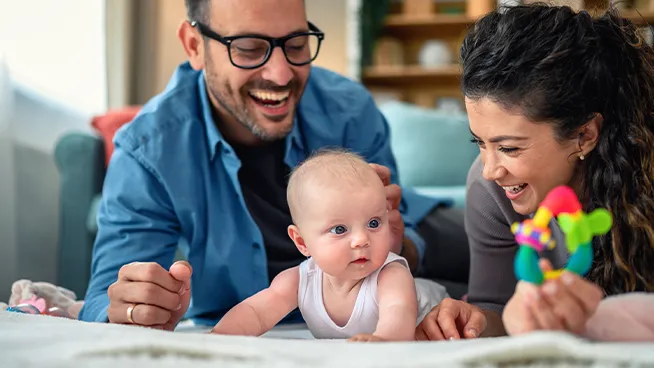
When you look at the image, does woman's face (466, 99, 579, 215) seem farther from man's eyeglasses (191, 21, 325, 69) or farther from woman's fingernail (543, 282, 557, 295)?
man's eyeglasses (191, 21, 325, 69)

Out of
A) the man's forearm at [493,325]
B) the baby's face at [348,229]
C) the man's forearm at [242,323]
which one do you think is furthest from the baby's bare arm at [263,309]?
the man's forearm at [493,325]

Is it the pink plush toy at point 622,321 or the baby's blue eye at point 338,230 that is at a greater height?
the baby's blue eye at point 338,230

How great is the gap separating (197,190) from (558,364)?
3.97ft

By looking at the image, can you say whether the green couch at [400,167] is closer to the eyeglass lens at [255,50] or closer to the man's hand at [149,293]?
the eyeglass lens at [255,50]

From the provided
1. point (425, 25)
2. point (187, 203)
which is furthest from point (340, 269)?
point (425, 25)

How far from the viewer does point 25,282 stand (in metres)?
1.69

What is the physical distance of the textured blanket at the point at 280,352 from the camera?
2.54 feet

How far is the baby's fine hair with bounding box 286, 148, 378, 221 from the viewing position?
1243mm

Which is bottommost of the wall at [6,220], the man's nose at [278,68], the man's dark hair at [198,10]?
the wall at [6,220]

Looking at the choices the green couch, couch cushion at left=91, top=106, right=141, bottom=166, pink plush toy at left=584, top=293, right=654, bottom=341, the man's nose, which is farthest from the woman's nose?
couch cushion at left=91, top=106, right=141, bottom=166

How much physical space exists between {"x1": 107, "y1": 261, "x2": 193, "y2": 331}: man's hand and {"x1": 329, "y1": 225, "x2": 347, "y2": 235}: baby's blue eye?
0.83 ft

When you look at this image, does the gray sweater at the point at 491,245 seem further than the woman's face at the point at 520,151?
Yes

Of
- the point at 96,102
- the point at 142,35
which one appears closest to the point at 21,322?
the point at 96,102

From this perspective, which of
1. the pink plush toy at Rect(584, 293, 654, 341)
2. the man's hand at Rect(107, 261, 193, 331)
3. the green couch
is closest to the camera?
the pink plush toy at Rect(584, 293, 654, 341)
